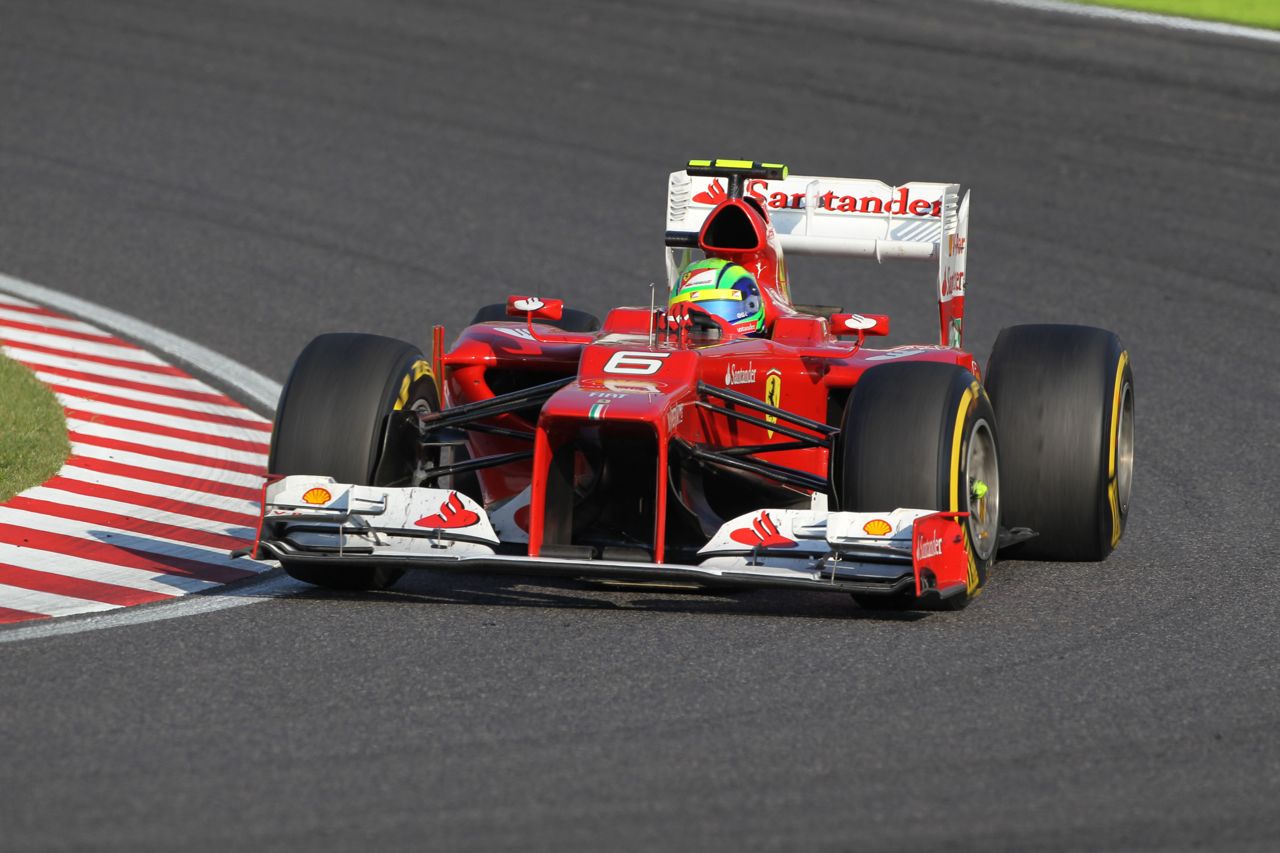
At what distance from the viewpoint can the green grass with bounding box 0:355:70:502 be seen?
950 centimetres

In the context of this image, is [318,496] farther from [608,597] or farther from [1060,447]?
[1060,447]

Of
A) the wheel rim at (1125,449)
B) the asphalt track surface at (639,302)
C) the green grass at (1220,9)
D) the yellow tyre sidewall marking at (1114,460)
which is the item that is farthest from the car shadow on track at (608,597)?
the green grass at (1220,9)

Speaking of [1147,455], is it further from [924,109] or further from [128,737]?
[924,109]

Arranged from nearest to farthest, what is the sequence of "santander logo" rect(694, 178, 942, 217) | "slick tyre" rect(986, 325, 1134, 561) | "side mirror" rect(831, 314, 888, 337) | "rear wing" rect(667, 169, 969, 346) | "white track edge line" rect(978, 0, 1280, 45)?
"slick tyre" rect(986, 325, 1134, 561) → "side mirror" rect(831, 314, 888, 337) → "rear wing" rect(667, 169, 969, 346) → "santander logo" rect(694, 178, 942, 217) → "white track edge line" rect(978, 0, 1280, 45)

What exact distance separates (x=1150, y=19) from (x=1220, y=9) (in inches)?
33.1

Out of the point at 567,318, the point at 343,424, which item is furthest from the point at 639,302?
the point at 343,424

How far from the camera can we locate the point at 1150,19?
21641 mm

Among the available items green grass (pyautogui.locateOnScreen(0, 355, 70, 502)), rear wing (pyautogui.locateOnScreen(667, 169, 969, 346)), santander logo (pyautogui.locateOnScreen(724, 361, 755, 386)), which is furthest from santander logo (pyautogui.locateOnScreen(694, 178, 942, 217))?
green grass (pyautogui.locateOnScreen(0, 355, 70, 502))

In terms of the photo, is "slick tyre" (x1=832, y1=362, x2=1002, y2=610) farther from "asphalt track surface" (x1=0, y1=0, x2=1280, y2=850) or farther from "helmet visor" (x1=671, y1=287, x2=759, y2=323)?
"helmet visor" (x1=671, y1=287, x2=759, y2=323)

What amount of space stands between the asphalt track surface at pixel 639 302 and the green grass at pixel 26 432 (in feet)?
6.23

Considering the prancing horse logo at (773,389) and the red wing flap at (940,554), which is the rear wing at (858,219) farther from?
the red wing flap at (940,554)

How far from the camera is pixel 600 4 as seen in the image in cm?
2241

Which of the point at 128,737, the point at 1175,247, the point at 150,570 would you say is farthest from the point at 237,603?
the point at 1175,247

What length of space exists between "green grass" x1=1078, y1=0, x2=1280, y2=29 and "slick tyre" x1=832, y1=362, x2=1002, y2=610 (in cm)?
1513
